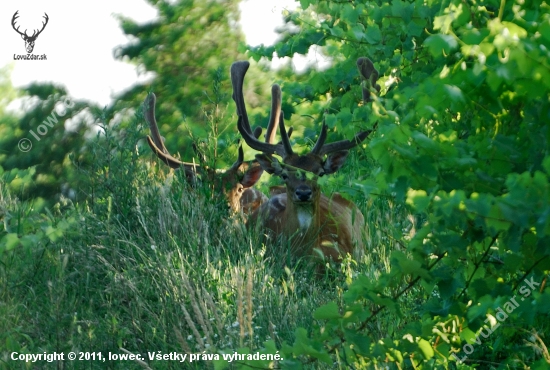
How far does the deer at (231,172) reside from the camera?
26.6ft

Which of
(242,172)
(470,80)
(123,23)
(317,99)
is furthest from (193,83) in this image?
(470,80)

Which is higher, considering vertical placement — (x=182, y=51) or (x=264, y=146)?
(x=182, y=51)

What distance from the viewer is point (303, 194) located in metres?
8.56

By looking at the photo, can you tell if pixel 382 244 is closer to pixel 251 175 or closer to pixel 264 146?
pixel 264 146

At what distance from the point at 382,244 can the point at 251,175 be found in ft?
13.3

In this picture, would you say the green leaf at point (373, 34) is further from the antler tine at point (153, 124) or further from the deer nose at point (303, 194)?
the antler tine at point (153, 124)

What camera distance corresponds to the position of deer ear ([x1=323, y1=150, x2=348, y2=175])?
909cm

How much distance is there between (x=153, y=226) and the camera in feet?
22.7

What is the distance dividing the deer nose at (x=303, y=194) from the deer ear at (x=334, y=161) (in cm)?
54

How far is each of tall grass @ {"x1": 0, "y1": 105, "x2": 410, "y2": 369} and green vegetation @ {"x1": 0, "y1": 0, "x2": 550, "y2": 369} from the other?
0.02m

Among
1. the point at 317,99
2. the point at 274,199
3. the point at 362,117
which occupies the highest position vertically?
the point at 317,99

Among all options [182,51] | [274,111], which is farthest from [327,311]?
[182,51]

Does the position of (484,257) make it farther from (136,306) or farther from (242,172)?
(242,172)

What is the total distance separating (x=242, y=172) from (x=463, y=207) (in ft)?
22.7
